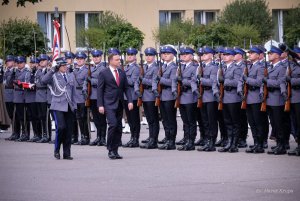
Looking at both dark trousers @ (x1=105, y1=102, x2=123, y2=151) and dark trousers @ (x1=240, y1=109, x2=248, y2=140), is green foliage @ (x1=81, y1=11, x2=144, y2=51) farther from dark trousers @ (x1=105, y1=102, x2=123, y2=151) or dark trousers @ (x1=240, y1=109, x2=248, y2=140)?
dark trousers @ (x1=105, y1=102, x2=123, y2=151)

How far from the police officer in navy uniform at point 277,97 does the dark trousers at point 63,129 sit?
12.3 feet

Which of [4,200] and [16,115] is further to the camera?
[16,115]

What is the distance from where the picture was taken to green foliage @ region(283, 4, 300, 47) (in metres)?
46.9

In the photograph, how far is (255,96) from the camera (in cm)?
2105

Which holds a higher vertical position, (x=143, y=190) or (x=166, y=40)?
(x=166, y=40)

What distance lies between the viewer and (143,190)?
15625mm

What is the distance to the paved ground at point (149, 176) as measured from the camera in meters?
15.1

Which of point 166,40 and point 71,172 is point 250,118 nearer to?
point 71,172

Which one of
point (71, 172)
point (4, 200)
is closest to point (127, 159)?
point (71, 172)

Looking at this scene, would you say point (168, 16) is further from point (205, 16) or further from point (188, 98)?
point (188, 98)

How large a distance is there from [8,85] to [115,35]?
56.2ft

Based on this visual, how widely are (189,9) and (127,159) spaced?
35.3 meters

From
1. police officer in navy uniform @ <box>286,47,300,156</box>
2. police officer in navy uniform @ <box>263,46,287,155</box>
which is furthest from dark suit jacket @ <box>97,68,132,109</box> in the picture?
police officer in navy uniform @ <box>286,47,300,156</box>

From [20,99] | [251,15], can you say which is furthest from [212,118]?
[251,15]
